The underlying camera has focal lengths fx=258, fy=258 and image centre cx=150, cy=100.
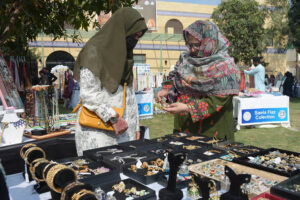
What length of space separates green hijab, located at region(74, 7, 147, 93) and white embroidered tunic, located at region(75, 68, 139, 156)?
6 cm

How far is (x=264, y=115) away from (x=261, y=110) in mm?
183

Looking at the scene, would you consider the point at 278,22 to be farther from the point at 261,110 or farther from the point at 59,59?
the point at 59,59

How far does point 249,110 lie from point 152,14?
19883 millimetres

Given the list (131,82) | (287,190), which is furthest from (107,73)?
(287,190)

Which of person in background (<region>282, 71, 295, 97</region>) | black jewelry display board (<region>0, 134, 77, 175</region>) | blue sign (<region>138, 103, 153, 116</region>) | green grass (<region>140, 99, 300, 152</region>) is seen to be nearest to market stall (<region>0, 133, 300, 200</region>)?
black jewelry display board (<region>0, 134, 77, 175</region>)

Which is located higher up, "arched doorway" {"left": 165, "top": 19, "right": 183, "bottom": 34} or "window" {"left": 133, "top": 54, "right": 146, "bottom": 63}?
"arched doorway" {"left": 165, "top": 19, "right": 183, "bottom": 34}

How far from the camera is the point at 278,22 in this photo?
71.5ft

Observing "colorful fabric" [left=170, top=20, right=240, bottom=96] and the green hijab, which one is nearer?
the green hijab

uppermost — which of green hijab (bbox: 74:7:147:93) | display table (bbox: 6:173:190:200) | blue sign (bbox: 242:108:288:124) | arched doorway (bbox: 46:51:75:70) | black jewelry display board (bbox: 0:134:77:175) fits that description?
arched doorway (bbox: 46:51:75:70)

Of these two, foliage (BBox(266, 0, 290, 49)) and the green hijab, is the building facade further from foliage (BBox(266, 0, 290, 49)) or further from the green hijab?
the green hijab

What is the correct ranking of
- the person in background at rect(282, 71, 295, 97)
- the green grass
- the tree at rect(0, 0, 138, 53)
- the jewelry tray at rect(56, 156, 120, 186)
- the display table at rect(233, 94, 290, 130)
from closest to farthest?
the jewelry tray at rect(56, 156, 120, 186) < the tree at rect(0, 0, 138, 53) < the green grass < the display table at rect(233, 94, 290, 130) < the person in background at rect(282, 71, 295, 97)

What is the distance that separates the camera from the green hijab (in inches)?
72.6

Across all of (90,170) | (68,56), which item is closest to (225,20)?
(68,56)

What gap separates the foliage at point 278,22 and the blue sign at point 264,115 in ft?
55.4
